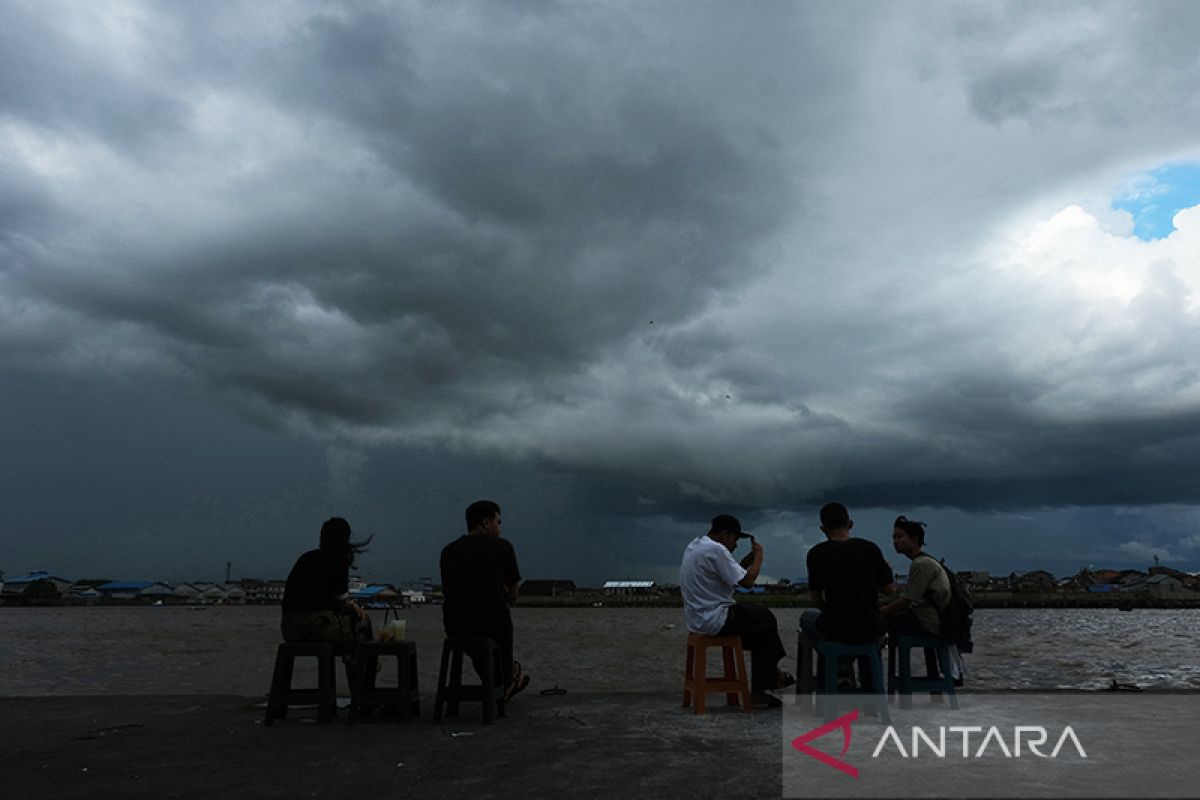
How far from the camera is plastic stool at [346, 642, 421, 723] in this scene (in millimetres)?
Answer: 7070

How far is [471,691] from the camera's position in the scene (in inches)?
280

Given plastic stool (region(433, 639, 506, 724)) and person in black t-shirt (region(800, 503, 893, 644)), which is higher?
person in black t-shirt (region(800, 503, 893, 644))

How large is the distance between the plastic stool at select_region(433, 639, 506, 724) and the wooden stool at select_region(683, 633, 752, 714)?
174 cm

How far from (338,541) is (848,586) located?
14.9 feet

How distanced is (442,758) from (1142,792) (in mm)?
4062

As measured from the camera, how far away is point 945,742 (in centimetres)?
546

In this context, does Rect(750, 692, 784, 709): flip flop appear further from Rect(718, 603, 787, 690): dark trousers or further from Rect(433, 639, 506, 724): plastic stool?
Rect(433, 639, 506, 724): plastic stool

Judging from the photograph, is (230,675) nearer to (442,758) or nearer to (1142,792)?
(442,758)

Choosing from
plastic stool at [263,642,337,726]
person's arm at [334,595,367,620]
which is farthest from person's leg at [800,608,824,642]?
plastic stool at [263,642,337,726]

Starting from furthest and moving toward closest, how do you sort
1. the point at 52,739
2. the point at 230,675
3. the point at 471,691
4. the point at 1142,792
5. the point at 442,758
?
the point at 230,675, the point at 471,691, the point at 52,739, the point at 442,758, the point at 1142,792

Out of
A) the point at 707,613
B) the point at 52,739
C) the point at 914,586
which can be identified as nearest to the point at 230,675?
the point at 52,739

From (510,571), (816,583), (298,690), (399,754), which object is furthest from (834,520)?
(298,690)

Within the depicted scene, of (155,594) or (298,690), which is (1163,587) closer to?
(298,690)

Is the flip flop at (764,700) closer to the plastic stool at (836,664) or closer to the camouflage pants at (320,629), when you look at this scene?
the plastic stool at (836,664)
